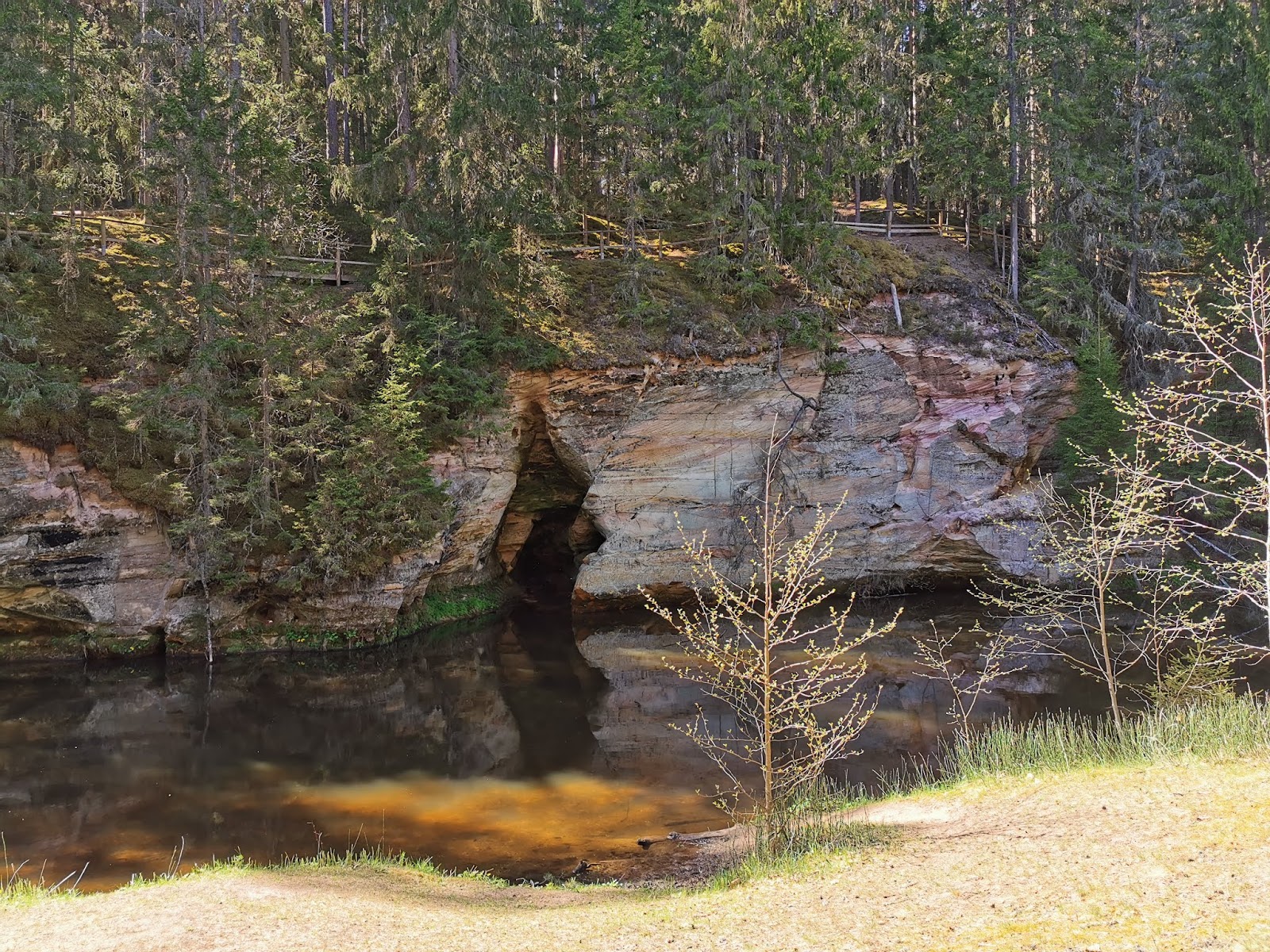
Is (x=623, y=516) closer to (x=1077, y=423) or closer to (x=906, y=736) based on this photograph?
(x=906, y=736)

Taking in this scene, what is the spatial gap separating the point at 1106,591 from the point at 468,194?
17144mm

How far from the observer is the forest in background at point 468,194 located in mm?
17344

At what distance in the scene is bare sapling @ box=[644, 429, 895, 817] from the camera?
7.81m

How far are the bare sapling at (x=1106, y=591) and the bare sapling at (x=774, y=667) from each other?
287cm

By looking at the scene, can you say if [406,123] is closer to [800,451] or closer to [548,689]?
[800,451]

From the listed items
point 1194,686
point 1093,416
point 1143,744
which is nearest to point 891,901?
point 1143,744

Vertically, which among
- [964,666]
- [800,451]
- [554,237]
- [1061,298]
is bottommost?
[964,666]

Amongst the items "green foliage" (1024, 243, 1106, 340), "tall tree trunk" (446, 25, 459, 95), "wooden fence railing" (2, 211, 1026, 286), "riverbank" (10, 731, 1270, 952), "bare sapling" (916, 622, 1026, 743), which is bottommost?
"bare sapling" (916, 622, 1026, 743)

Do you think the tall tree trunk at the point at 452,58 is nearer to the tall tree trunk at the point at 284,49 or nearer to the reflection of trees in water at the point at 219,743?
the tall tree trunk at the point at 284,49

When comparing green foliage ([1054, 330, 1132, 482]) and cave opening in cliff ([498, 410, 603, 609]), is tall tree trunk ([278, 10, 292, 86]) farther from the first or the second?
green foliage ([1054, 330, 1132, 482])

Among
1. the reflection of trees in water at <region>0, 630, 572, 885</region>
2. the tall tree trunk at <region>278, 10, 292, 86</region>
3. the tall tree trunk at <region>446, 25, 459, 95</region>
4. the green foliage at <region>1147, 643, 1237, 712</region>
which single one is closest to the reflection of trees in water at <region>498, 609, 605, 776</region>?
the reflection of trees in water at <region>0, 630, 572, 885</region>

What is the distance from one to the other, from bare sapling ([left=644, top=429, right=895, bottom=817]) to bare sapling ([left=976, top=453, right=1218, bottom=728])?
2.87 meters

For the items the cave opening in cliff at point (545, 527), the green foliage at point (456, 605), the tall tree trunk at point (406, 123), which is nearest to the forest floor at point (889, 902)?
the green foliage at point (456, 605)

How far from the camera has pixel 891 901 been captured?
6.20 metres
